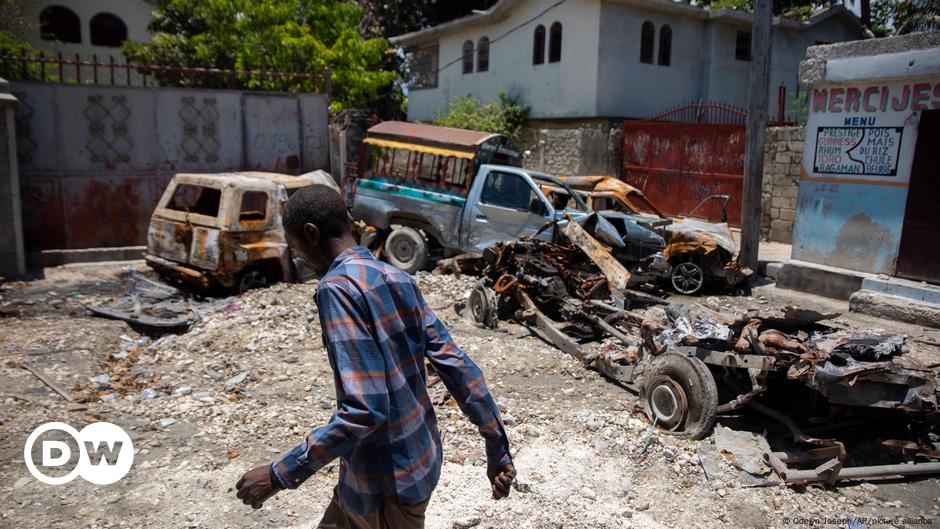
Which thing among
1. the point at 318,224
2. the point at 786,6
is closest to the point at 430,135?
the point at 318,224

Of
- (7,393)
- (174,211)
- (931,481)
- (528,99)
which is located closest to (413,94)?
(528,99)

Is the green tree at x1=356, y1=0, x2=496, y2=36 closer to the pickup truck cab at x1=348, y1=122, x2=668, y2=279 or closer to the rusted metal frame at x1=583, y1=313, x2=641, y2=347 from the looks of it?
the pickup truck cab at x1=348, y1=122, x2=668, y2=279

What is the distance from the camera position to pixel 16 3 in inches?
807

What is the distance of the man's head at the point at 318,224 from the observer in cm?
217

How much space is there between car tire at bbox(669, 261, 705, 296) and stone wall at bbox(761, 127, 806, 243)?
3896mm

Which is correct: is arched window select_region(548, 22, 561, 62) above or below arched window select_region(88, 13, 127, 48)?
below

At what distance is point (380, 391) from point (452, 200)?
8.38m

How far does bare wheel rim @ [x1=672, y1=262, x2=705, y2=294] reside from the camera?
9.88m

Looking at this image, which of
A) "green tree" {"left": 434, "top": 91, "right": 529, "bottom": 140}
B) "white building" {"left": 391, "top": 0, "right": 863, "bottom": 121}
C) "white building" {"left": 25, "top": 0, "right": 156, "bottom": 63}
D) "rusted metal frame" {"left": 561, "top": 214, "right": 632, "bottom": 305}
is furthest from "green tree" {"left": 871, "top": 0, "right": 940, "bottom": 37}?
"white building" {"left": 25, "top": 0, "right": 156, "bottom": 63}

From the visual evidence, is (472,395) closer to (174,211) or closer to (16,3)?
(174,211)

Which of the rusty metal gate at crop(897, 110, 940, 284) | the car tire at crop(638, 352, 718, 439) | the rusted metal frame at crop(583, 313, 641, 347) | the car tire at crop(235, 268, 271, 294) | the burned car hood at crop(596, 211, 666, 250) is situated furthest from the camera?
the burned car hood at crop(596, 211, 666, 250)

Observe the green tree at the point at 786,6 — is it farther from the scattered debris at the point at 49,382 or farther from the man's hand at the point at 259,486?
the man's hand at the point at 259,486

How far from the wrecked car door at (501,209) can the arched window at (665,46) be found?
37.6ft

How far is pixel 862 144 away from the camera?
879 centimetres
